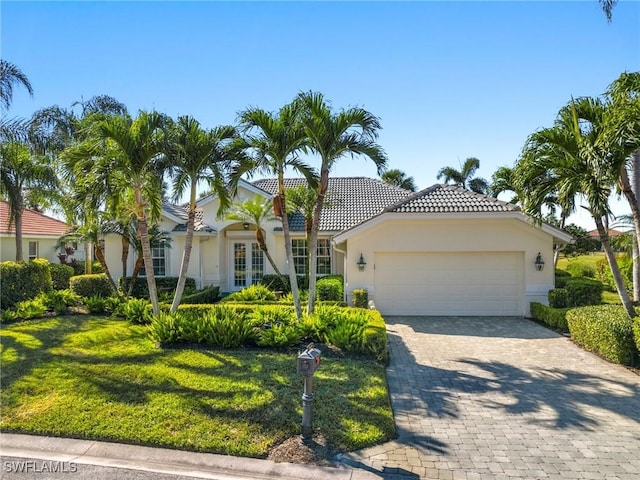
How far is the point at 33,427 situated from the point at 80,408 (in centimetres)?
61

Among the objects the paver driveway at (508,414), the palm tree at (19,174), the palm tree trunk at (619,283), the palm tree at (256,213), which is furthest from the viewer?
the palm tree at (256,213)

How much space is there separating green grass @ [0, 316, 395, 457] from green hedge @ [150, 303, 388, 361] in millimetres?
355

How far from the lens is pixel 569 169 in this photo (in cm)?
925

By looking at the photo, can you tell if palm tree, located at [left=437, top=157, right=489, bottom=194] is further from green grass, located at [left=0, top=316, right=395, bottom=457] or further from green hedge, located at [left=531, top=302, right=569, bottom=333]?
green grass, located at [left=0, top=316, right=395, bottom=457]

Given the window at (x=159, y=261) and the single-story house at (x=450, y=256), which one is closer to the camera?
the single-story house at (x=450, y=256)

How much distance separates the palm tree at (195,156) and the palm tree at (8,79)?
895 cm

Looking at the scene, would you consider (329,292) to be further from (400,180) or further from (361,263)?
(400,180)

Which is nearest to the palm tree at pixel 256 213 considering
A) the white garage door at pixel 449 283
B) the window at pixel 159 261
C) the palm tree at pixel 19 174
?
the window at pixel 159 261

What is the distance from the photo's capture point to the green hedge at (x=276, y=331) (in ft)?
28.6

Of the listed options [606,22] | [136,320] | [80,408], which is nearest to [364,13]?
[606,22]

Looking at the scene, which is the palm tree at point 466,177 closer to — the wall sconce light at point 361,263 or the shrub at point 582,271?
the shrub at point 582,271

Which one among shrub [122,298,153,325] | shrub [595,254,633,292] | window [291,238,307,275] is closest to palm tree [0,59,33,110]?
shrub [122,298,153,325]

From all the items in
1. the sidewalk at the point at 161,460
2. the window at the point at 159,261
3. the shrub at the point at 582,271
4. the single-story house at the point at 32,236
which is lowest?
the sidewalk at the point at 161,460

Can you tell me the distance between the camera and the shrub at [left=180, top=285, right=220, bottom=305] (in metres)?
14.9
